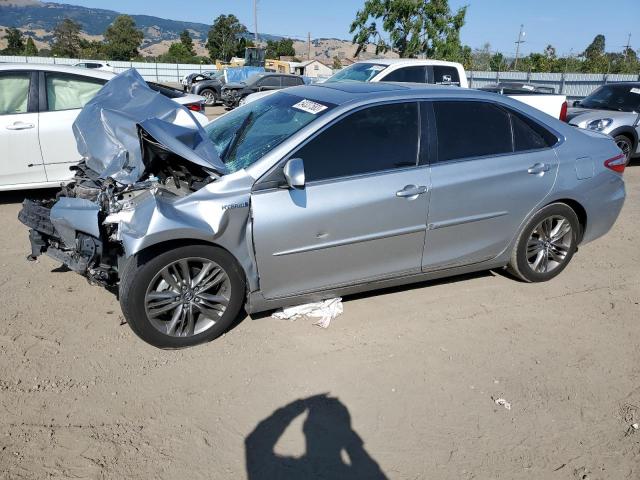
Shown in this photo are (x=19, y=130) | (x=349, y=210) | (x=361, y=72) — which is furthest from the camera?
(x=361, y=72)

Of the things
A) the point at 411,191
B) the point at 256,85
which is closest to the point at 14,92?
the point at 411,191

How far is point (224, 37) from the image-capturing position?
82250 millimetres

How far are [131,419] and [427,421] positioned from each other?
1.63 m

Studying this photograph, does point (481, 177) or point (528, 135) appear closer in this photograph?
point (481, 177)

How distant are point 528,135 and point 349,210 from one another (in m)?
1.79

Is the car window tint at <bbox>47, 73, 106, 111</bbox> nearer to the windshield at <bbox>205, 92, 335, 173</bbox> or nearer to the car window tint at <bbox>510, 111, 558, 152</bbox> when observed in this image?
the windshield at <bbox>205, 92, 335, 173</bbox>

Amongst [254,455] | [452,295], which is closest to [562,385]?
[452,295]

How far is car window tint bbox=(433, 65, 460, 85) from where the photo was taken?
34.6ft

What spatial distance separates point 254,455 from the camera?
267cm

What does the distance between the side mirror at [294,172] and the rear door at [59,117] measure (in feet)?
13.0

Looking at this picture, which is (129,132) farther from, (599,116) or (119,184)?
(599,116)

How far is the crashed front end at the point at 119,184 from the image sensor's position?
11.1 ft

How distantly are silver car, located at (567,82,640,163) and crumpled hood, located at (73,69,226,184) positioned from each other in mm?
8078

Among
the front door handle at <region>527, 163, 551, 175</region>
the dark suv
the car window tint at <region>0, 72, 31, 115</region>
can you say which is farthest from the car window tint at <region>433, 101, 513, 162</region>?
the dark suv
